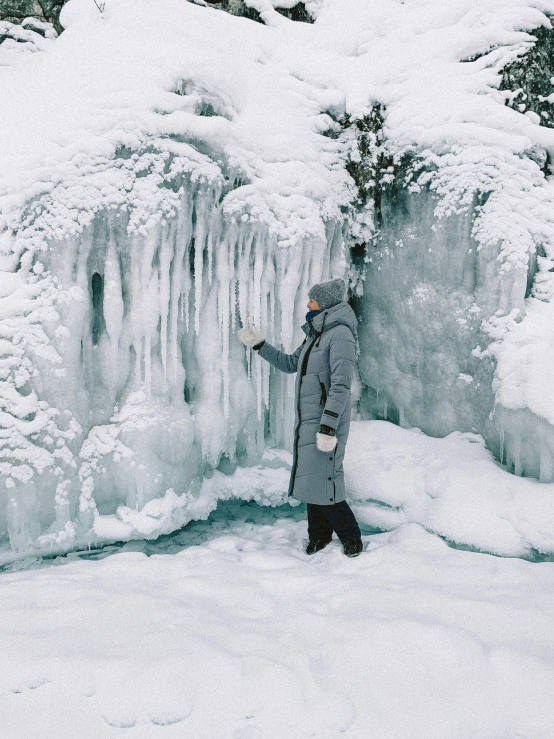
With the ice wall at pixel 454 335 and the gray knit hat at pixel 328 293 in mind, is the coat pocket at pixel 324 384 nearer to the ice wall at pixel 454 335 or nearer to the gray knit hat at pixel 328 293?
Answer: the gray knit hat at pixel 328 293

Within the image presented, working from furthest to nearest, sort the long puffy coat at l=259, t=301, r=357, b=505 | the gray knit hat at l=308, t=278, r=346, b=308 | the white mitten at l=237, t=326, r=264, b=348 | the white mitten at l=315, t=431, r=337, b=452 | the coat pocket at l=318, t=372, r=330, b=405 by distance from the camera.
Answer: the white mitten at l=237, t=326, r=264, b=348
the gray knit hat at l=308, t=278, r=346, b=308
the coat pocket at l=318, t=372, r=330, b=405
the long puffy coat at l=259, t=301, r=357, b=505
the white mitten at l=315, t=431, r=337, b=452

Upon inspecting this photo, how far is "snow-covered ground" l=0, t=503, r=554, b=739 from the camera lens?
1.57 metres

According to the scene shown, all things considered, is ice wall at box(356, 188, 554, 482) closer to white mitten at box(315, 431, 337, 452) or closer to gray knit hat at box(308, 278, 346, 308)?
gray knit hat at box(308, 278, 346, 308)

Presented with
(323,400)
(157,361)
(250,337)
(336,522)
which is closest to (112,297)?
(157,361)

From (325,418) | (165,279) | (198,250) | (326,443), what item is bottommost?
(326,443)

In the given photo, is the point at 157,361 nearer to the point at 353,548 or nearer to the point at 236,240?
the point at 236,240

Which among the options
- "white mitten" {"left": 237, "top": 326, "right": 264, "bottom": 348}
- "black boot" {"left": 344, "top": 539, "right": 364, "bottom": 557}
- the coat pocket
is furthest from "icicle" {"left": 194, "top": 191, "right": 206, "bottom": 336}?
"black boot" {"left": 344, "top": 539, "right": 364, "bottom": 557}

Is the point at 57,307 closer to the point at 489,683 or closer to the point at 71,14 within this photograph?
the point at 71,14

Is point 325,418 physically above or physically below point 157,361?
below

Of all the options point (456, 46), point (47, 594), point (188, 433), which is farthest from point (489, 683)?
point (456, 46)

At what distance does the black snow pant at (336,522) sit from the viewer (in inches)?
116

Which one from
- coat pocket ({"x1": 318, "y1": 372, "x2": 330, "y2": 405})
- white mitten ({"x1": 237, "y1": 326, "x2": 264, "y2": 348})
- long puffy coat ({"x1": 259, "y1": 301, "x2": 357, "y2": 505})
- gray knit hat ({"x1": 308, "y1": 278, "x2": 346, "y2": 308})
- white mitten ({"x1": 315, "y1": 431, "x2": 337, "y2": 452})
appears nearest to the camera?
white mitten ({"x1": 315, "y1": 431, "x2": 337, "y2": 452})

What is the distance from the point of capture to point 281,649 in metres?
1.95

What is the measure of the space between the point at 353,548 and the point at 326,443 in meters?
0.68
